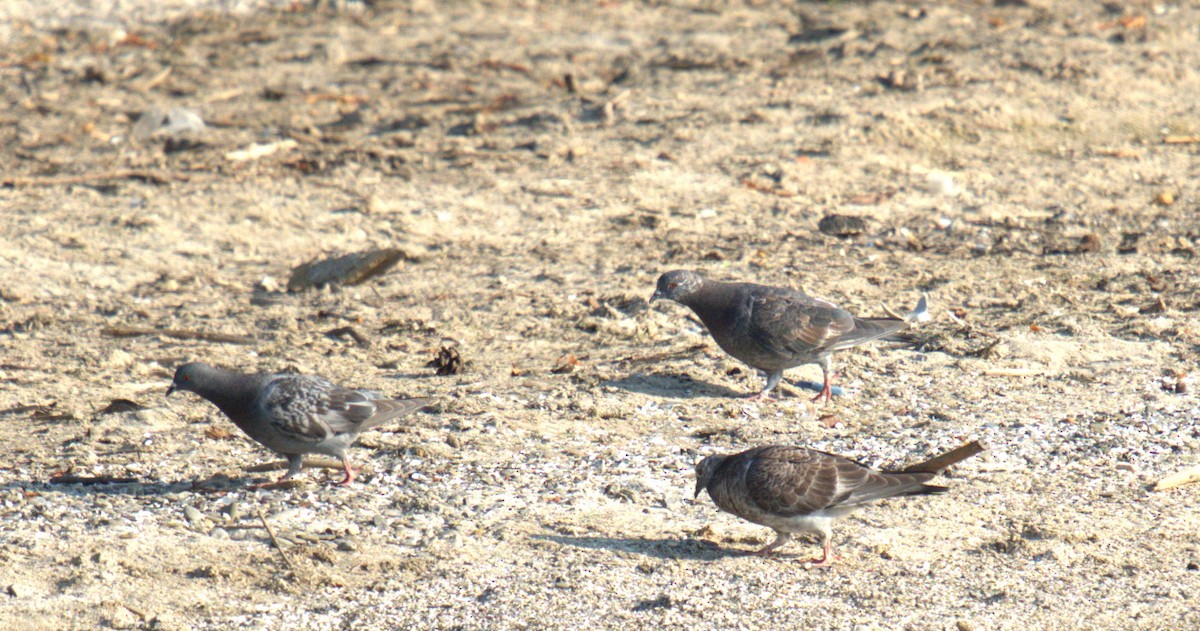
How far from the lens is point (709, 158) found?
11375 millimetres

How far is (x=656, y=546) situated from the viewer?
6.09 metres

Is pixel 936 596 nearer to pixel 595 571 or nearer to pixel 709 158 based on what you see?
pixel 595 571

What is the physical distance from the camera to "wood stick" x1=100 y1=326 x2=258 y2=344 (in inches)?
338

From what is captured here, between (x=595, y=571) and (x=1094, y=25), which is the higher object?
(x=1094, y=25)

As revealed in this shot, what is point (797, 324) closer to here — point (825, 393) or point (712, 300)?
point (825, 393)

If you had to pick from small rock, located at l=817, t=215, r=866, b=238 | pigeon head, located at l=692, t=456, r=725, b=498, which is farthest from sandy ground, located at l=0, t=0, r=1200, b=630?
pigeon head, located at l=692, t=456, r=725, b=498

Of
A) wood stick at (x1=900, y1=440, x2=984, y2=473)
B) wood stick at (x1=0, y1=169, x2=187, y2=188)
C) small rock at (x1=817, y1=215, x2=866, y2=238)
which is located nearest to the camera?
wood stick at (x1=900, y1=440, x2=984, y2=473)

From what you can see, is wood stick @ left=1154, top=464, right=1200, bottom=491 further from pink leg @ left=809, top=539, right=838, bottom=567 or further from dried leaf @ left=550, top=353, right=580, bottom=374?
dried leaf @ left=550, top=353, right=580, bottom=374

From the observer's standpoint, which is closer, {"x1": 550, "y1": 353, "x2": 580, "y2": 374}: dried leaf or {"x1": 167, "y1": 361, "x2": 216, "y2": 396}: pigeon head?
{"x1": 167, "y1": 361, "x2": 216, "y2": 396}: pigeon head

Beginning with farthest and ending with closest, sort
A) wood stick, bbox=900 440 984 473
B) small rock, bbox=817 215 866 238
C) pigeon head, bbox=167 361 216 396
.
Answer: small rock, bbox=817 215 866 238 < pigeon head, bbox=167 361 216 396 < wood stick, bbox=900 440 984 473

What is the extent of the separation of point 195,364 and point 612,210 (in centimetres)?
428

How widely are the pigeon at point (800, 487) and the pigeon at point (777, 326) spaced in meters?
1.68

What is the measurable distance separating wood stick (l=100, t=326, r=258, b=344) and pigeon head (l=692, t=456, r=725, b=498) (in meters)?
3.43

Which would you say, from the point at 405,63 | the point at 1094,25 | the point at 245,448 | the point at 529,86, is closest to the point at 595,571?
the point at 245,448
